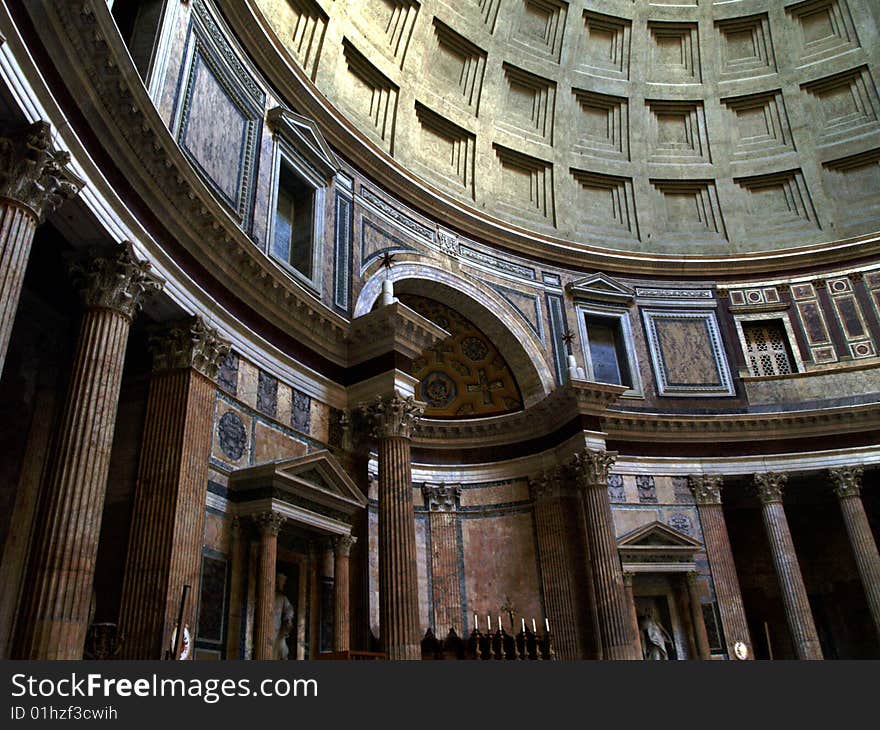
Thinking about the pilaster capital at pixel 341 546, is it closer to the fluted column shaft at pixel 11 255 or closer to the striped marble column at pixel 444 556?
the striped marble column at pixel 444 556

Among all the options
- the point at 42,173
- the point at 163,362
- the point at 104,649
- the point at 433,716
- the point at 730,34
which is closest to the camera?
the point at 433,716

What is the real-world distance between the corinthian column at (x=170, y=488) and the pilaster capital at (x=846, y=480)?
55.4 ft

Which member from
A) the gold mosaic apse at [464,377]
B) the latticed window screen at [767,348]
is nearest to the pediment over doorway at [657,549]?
the gold mosaic apse at [464,377]

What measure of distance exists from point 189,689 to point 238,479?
795 cm

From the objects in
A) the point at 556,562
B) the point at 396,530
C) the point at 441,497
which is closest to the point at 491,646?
the point at 556,562

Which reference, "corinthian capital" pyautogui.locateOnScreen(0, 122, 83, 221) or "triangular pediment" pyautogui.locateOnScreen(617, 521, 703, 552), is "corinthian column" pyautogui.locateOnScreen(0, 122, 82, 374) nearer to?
"corinthian capital" pyautogui.locateOnScreen(0, 122, 83, 221)

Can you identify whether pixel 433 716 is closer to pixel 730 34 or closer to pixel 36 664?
pixel 36 664

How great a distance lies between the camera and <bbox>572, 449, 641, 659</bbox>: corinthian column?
Answer: 14.9m

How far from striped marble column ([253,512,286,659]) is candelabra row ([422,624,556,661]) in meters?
5.93

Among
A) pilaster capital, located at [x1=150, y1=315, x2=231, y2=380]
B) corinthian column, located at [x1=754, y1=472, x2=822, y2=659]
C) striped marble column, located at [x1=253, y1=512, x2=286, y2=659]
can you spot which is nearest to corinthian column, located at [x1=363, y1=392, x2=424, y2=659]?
striped marble column, located at [x1=253, y1=512, x2=286, y2=659]

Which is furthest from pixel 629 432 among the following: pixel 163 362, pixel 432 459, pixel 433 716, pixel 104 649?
pixel 433 716

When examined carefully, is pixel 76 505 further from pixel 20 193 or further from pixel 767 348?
pixel 767 348

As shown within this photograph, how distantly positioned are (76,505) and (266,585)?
3444 millimetres

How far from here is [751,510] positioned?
854 inches
